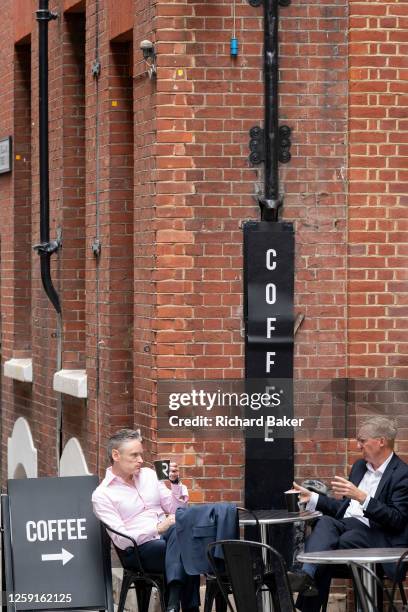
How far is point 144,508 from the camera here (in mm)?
10211

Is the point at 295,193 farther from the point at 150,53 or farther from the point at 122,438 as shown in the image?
the point at 122,438

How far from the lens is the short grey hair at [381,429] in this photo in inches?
395

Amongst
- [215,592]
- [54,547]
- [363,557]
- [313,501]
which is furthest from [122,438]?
[363,557]

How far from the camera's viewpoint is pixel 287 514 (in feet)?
33.3

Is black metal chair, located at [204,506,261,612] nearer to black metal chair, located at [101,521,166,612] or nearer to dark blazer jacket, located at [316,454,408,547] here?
black metal chair, located at [101,521,166,612]

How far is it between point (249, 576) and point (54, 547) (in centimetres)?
170

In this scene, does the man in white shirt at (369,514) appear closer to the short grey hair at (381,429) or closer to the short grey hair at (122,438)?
the short grey hair at (381,429)

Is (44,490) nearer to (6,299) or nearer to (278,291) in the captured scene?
(278,291)

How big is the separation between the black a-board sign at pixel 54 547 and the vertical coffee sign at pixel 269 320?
45.7 inches

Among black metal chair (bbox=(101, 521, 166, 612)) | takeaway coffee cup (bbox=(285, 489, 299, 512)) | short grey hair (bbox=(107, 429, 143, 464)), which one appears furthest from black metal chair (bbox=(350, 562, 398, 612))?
short grey hair (bbox=(107, 429, 143, 464))

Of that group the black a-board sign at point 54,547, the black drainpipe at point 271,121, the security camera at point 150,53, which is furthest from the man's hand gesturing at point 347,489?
the security camera at point 150,53

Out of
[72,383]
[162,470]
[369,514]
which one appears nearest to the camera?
[369,514]

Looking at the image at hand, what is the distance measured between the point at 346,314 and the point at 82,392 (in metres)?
3.35

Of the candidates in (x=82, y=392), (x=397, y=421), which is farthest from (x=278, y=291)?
(x=82, y=392)
